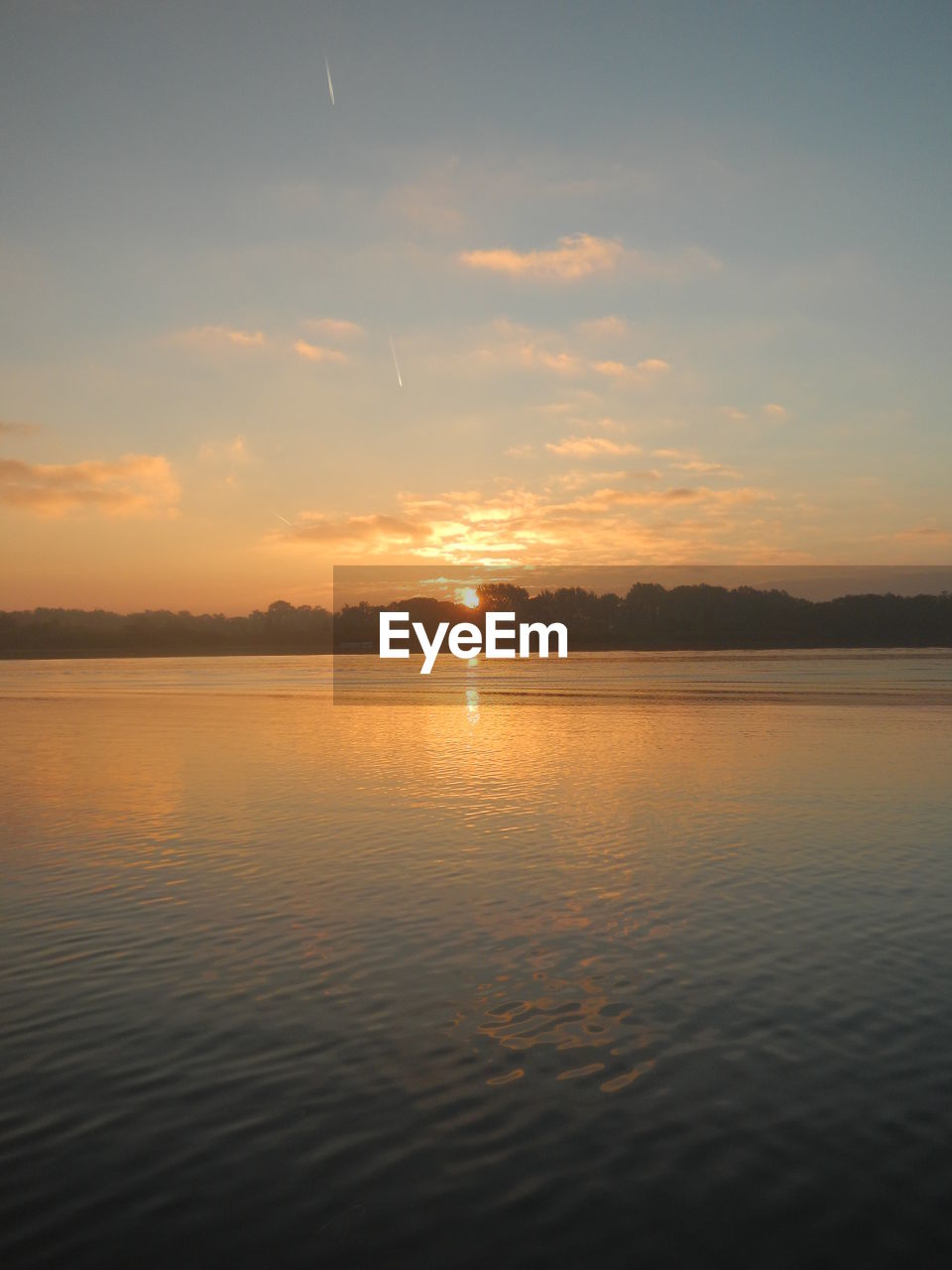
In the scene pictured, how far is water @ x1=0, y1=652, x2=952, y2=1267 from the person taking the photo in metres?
7.72

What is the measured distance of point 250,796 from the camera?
93.1ft

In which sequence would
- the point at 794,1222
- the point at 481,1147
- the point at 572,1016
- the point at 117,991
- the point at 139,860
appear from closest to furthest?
the point at 794,1222 < the point at 481,1147 < the point at 572,1016 < the point at 117,991 < the point at 139,860

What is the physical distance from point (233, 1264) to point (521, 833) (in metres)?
15.8

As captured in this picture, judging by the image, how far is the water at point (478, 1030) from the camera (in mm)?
7719

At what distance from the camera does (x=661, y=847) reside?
21.2m

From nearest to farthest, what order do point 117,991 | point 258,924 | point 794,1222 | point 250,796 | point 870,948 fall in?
point 794,1222 → point 117,991 → point 870,948 → point 258,924 → point 250,796

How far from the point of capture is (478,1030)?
11281mm

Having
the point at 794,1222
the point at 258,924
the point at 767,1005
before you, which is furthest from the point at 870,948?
the point at 258,924

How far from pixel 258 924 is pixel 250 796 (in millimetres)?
13097

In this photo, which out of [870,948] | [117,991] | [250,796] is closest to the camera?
[117,991]

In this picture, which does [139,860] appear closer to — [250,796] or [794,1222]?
[250,796]

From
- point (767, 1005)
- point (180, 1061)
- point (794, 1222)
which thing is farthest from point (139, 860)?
point (794, 1222)

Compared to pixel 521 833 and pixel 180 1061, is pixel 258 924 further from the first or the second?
pixel 521 833

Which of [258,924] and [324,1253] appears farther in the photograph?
[258,924]
